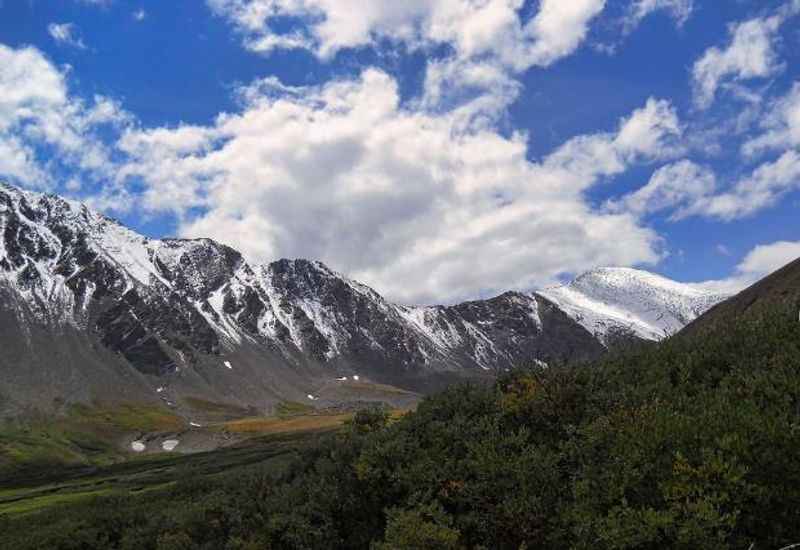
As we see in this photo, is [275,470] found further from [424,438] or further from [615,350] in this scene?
[615,350]

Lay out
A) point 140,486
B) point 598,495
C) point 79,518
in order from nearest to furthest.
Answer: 1. point 598,495
2. point 79,518
3. point 140,486

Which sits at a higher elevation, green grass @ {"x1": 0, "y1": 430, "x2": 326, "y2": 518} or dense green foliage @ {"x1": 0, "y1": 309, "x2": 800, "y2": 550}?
dense green foliage @ {"x1": 0, "y1": 309, "x2": 800, "y2": 550}

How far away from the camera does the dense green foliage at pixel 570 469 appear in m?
17.6

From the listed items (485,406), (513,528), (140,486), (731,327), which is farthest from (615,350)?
(140,486)

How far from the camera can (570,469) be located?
23.2 metres

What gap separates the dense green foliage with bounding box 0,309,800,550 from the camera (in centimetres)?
1762

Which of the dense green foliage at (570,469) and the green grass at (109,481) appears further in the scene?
the green grass at (109,481)

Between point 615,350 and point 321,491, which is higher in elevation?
point 615,350

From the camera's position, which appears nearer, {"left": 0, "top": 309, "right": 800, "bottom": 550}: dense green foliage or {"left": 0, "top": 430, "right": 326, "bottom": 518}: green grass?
{"left": 0, "top": 309, "right": 800, "bottom": 550}: dense green foliage

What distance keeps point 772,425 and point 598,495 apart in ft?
16.7

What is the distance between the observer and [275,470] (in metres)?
42.1

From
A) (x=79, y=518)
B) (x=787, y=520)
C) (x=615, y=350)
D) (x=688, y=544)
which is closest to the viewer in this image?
(x=688, y=544)

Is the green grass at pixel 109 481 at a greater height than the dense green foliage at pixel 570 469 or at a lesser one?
lesser

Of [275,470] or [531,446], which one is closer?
[531,446]
